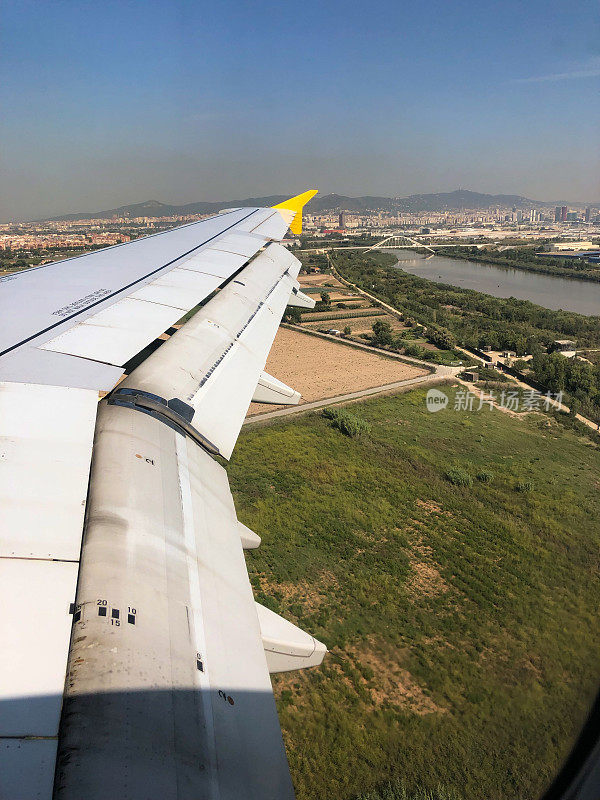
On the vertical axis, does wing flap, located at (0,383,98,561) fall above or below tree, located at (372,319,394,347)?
above

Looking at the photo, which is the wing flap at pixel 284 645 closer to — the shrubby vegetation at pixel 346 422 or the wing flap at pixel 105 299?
the wing flap at pixel 105 299

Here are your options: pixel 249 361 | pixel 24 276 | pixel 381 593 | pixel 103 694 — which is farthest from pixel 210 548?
pixel 381 593

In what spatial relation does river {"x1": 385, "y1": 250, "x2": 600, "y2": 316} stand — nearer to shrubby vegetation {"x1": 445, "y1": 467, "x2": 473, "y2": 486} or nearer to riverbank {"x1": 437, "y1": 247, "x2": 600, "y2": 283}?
riverbank {"x1": 437, "y1": 247, "x2": 600, "y2": 283}

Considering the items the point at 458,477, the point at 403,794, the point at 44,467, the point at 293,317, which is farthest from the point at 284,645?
the point at 293,317

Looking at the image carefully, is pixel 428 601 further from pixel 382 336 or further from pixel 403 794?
pixel 382 336

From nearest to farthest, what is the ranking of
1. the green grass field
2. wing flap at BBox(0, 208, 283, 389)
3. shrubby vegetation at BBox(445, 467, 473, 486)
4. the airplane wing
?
1. the airplane wing
2. wing flap at BBox(0, 208, 283, 389)
3. the green grass field
4. shrubby vegetation at BBox(445, 467, 473, 486)

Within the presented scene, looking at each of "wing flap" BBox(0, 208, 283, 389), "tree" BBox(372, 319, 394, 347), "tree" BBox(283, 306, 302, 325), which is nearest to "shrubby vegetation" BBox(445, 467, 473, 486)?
"wing flap" BBox(0, 208, 283, 389)
